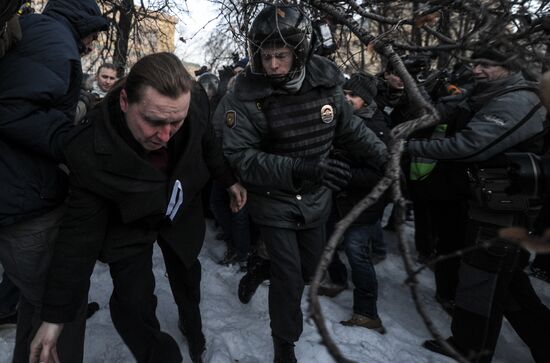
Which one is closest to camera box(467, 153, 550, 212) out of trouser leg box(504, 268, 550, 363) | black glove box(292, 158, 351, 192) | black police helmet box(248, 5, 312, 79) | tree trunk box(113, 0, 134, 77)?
trouser leg box(504, 268, 550, 363)

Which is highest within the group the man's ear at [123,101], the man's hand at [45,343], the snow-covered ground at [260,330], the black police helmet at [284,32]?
the black police helmet at [284,32]

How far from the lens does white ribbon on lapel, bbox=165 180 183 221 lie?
1.89 m

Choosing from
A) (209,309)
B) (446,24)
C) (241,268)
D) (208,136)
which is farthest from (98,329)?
(446,24)

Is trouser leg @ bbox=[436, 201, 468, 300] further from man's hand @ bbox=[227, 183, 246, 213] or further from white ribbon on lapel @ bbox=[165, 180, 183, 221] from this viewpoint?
white ribbon on lapel @ bbox=[165, 180, 183, 221]

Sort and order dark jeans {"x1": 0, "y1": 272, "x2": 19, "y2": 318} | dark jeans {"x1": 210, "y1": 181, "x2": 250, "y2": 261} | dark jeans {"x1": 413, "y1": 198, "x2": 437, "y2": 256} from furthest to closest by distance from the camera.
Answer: dark jeans {"x1": 413, "y1": 198, "x2": 437, "y2": 256}, dark jeans {"x1": 210, "y1": 181, "x2": 250, "y2": 261}, dark jeans {"x1": 0, "y1": 272, "x2": 19, "y2": 318}

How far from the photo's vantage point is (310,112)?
2.26 m

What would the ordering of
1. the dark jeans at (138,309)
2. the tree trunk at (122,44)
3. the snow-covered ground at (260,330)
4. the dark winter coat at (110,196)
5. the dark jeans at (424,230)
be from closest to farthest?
the dark winter coat at (110,196), the dark jeans at (138,309), the snow-covered ground at (260,330), the dark jeans at (424,230), the tree trunk at (122,44)

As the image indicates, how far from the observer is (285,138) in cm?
226

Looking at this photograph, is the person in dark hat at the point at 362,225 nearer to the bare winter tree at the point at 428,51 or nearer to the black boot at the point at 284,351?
the black boot at the point at 284,351

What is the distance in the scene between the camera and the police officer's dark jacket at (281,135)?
7.27 ft

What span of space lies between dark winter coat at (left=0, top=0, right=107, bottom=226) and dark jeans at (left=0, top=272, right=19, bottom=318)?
52.4 inches

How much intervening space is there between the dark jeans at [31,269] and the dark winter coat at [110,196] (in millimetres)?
235

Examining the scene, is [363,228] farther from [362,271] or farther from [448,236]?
[448,236]

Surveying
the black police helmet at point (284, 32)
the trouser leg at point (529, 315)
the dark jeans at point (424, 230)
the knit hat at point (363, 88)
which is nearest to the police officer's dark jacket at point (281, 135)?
the black police helmet at point (284, 32)
